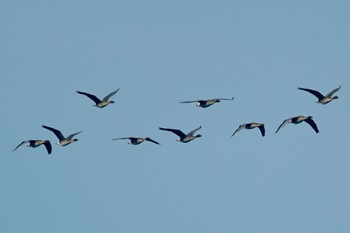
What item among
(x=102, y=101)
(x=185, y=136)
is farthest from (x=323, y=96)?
(x=102, y=101)

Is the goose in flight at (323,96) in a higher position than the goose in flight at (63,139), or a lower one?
higher

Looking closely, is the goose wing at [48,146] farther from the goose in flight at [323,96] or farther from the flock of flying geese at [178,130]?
the goose in flight at [323,96]

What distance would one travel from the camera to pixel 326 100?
287 feet

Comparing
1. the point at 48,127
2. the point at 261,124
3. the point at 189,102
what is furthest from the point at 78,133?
the point at 261,124

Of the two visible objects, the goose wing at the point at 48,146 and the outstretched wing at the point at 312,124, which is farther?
the goose wing at the point at 48,146

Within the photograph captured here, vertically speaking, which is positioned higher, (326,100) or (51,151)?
(326,100)

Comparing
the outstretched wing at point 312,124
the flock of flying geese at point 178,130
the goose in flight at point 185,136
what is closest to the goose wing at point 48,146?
the flock of flying geese at point 178,130

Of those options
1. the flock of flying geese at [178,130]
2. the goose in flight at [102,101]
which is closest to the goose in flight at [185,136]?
the flock of flying geese at [178,130]

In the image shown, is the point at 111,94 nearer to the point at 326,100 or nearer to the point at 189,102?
the point at 189,102

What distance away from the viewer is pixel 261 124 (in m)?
87.4

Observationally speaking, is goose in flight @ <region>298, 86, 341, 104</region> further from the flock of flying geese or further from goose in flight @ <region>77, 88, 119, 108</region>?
goose in flight @ <region>77, 88, 119, 108</region>

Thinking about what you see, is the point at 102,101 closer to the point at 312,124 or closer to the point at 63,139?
the point at 63,139

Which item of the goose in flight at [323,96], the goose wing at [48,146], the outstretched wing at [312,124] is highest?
the goose in flight at [323,96]

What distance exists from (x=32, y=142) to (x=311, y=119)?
23.0 meters
